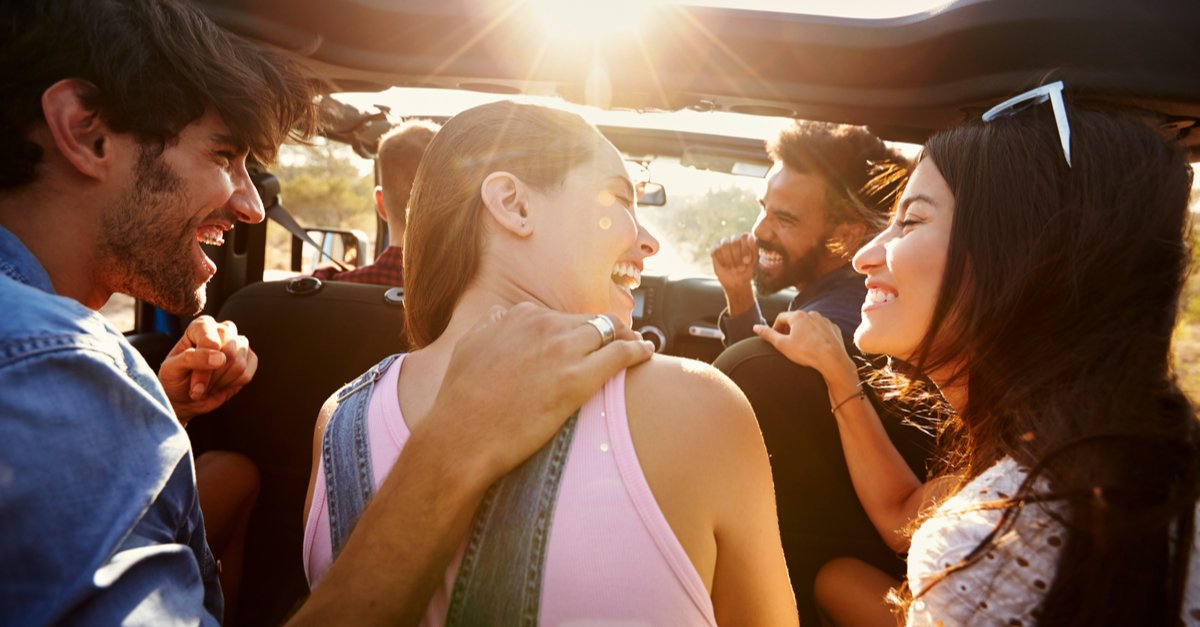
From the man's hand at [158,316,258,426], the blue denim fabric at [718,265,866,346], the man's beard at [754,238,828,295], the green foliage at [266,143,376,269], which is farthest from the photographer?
the green foliage at [266,143,376,269]

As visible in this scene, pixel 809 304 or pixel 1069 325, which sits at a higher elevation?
pixel 1069 325

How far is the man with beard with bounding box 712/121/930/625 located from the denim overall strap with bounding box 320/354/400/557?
1318 mm

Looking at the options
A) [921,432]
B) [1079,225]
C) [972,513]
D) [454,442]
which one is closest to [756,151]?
[921,432]

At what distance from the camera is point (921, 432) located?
230 cm

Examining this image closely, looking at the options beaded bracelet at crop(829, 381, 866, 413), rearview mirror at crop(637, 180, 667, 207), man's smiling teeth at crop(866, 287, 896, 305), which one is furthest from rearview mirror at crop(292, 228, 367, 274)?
man's smiling teeth at crop(866, 287, 896, 305)

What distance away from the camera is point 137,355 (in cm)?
123

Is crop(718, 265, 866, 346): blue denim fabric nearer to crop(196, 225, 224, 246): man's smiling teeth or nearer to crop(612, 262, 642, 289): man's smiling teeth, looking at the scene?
crop(612, 262, 642, 289): man's smiling teeth

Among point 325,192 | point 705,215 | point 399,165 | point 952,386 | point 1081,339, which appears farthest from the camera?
point 325,192

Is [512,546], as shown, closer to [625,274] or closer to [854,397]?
[625,274]

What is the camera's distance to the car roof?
1.81 metres

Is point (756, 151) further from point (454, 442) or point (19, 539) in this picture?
point (19, 539)

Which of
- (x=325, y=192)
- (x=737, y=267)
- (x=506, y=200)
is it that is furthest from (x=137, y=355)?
(x=325, y=192)

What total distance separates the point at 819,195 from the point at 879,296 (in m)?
2.20

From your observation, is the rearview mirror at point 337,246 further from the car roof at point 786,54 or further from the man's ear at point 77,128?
the man's ear at point 77,128
